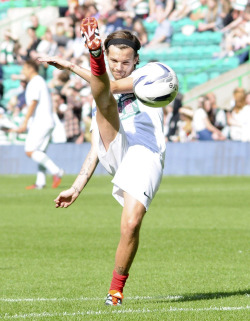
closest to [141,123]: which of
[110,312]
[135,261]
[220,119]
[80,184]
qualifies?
[80,184]

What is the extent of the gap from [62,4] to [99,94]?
30.6m

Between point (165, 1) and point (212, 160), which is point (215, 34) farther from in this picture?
point (212, 160)

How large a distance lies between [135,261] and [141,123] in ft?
10.4

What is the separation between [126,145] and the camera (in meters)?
6.77

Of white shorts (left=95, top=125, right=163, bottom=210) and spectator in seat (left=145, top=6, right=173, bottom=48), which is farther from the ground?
spectator in seat (left=145, top=6, right=173, bottom=48)

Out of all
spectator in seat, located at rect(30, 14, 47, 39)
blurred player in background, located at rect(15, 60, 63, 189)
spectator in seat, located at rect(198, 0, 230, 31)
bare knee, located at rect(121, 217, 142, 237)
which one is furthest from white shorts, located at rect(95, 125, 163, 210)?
spectator in seat, located at rect(30, 14, 47, 39)

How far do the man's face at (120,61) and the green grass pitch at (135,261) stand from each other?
1719mm

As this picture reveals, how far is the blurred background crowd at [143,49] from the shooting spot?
86.1ft

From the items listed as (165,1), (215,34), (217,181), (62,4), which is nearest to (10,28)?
(62,4)

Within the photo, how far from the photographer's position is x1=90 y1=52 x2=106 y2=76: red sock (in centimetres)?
601

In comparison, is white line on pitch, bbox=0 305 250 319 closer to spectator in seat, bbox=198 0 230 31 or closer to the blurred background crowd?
the blurred background crowd

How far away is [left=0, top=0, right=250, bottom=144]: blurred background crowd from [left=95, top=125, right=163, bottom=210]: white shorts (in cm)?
1855

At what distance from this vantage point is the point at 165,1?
107 ft

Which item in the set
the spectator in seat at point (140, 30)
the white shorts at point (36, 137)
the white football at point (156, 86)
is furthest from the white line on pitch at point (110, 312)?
the spectator in seat at point (140, 30)
